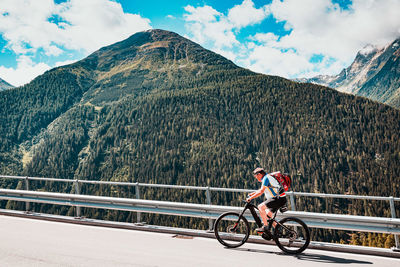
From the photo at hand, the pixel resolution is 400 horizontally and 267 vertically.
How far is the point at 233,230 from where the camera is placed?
275 inches

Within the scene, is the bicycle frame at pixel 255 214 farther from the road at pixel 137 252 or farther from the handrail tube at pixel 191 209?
the road at pixel 137 252

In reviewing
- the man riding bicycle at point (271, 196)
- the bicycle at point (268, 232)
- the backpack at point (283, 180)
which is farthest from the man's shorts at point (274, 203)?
the backpack at point (283, 180)

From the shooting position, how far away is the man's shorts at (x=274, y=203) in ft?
21.3

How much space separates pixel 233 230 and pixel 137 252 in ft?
7.98

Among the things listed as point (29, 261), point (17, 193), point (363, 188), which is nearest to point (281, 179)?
point (29, 261)

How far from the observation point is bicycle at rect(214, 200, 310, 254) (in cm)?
647

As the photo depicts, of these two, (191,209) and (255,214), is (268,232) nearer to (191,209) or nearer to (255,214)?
(255,214)

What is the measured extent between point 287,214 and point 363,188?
146158 millimetres

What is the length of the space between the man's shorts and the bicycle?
15cm

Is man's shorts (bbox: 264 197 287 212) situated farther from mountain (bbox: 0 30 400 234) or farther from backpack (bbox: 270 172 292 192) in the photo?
mountain (bbox: 0 30 400 234)

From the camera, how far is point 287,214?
6.90m

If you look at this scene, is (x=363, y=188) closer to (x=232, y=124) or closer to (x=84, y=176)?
(x=232, y=124)

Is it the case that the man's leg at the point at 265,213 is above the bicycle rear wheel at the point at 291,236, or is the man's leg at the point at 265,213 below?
above

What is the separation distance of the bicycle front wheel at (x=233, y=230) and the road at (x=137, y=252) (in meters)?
0.20
